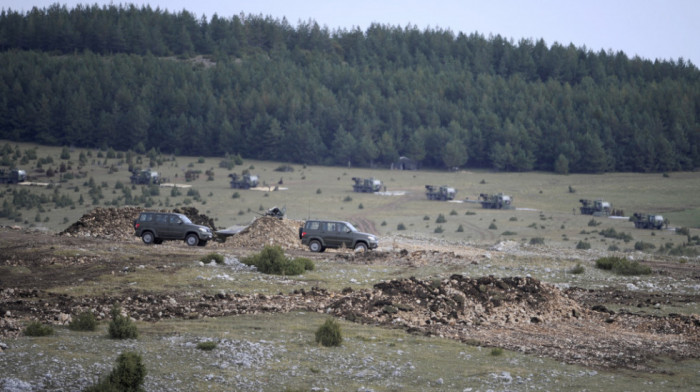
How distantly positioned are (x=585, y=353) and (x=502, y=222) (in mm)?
49001

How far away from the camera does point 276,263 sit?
92.8 ft

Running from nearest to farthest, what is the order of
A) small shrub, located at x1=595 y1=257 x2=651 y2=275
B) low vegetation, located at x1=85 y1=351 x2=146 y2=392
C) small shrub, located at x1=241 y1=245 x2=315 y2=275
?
1. low vegetation, located at x1=85 y1=351 x2=146 y2=392
2. small shrub, located at x1=241 y1=245 x2=315 y2=275
3. small shrub, located at x1=595 y1=257 x2=651 y2=275

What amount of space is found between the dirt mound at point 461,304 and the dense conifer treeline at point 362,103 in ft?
269

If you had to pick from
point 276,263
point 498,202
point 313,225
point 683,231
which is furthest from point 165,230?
point 498,202

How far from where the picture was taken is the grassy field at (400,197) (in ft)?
205

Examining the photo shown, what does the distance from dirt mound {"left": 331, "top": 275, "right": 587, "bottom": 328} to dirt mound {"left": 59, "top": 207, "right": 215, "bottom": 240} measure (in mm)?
21046

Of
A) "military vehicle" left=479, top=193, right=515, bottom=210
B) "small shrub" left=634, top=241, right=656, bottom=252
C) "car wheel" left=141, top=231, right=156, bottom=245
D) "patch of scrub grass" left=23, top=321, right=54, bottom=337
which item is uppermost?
"military vehicle" left=479, top=193, right=515, bottom=210

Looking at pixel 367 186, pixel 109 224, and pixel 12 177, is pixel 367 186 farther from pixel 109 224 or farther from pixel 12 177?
pixel 109 224

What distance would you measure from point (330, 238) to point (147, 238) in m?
8.65

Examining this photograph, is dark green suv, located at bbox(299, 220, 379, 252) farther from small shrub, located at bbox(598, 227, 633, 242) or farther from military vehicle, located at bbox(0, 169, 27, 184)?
military vehicle, located at bbox(0, 169, 27, 184)

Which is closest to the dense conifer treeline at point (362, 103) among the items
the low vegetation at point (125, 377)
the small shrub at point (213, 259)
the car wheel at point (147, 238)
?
the car wheel at point (147, 238)

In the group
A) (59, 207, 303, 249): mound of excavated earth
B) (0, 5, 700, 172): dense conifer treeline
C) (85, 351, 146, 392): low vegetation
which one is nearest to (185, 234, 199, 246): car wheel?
(59, 207, 303, 249): mound of excavated earth

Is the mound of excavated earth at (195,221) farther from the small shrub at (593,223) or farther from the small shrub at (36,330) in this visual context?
the small shrub at (593,223)

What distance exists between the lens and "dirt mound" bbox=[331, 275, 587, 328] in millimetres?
20594
